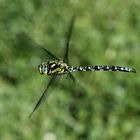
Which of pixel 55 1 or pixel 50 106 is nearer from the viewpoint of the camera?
pixel 50 106

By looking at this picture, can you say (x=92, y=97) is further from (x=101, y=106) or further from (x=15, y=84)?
(x=15, y=84)

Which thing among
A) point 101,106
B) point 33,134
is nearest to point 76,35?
point 101,106

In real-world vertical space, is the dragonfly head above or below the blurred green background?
above

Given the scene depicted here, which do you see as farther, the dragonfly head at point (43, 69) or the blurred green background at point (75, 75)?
the blurred green background at point (75, 75)

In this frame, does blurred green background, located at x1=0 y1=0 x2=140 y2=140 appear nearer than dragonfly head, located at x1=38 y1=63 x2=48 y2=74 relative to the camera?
No

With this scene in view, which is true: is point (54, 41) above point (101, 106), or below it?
above

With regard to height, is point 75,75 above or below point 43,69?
below

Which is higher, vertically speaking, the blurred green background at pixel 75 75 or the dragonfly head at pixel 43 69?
the dragonfly head at pixel 43 69

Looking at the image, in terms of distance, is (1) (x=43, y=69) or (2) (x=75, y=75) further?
(2) (x=75, y=75)
